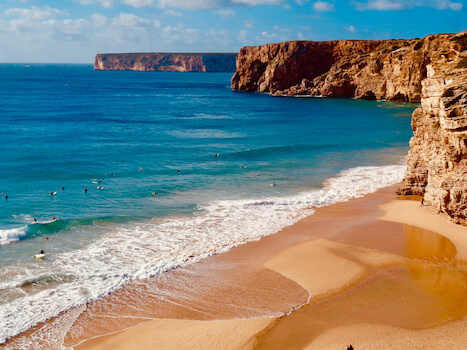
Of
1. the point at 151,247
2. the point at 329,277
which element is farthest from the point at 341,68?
the point at 329,277

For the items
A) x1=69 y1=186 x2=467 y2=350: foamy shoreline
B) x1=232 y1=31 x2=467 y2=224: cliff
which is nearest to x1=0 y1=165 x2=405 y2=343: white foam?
x1=69 y1=186 x2=467 y2=350: foamy shoreline

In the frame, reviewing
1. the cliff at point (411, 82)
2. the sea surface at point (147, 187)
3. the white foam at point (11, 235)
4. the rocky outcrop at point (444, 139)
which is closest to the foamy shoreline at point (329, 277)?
the rocky outcrop at point (444, 139)

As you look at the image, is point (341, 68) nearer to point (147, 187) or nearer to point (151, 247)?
point (147, 187)

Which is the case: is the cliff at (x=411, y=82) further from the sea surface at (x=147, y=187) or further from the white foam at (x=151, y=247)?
the sea surface at (x=147, y=187)

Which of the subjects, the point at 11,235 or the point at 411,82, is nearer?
the point at 11,235

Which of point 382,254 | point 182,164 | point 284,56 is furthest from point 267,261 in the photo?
point 284,56
